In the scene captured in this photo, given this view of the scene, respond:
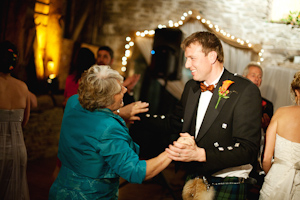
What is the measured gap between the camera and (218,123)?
186cm

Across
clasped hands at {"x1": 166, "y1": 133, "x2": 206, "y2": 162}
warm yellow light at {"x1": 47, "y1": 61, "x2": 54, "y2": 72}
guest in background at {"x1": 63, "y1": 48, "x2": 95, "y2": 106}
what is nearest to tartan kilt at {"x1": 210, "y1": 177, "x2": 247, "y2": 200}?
clasped hands at {"x1": 166, "y1": 133, "x2": 206, "y2": 162}

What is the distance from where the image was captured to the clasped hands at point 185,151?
1.63m

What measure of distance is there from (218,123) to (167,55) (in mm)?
3997

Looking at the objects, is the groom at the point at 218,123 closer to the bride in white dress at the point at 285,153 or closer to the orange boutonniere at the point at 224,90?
the orange boutonniere at the point at 224,90

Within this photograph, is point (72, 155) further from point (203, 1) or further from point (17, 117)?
point (203, 1)

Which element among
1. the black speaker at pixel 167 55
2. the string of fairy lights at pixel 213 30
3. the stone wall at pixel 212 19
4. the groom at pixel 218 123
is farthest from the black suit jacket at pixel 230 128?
the stone wall at pixel 212 19

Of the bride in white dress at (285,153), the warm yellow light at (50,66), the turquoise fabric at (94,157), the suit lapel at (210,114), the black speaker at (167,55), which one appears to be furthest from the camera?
the warm yellow light at (50,66)

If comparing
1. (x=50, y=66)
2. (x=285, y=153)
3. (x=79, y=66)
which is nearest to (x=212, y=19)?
(x=50, y=66)

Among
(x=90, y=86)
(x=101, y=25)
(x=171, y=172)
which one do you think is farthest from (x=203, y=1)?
(x=90, y=86)

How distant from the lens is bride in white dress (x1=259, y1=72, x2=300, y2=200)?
213 centimetres

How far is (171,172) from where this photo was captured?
5.43m

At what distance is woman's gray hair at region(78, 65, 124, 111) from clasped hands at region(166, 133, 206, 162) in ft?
1.63

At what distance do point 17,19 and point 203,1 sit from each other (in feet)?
13.4

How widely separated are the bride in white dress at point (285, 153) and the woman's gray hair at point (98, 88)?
4.32 ft
